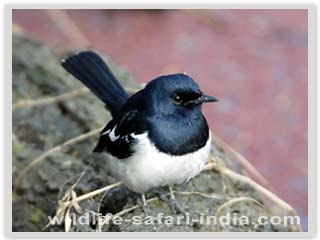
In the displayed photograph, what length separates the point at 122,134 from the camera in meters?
2.84

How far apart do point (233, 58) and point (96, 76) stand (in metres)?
1.83

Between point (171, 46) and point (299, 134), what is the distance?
77 cm

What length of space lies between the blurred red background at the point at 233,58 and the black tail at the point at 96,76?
114cm

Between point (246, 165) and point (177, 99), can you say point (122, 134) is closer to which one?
point (177, 99)

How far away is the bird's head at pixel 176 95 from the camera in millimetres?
2723

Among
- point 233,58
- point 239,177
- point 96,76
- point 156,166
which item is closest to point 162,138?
point 156,166

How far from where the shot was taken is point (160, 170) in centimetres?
272

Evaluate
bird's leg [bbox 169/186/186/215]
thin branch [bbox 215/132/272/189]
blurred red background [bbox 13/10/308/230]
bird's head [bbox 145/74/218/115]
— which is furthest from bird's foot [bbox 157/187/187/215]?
blurred red background [bbox 13/10/308/230]

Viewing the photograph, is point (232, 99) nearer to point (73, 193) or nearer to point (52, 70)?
point (52, 70)

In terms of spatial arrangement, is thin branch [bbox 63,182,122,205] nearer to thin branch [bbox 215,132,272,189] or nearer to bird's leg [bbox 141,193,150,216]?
bird's leg [bbox 141,193,150,216]

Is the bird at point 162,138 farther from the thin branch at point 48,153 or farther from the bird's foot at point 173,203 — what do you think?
the thin branch at point 48,153

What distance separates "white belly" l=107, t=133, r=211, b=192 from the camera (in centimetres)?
272

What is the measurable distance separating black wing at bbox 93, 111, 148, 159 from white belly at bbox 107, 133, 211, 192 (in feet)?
0.06

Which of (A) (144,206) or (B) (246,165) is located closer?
(A) (144,206)
